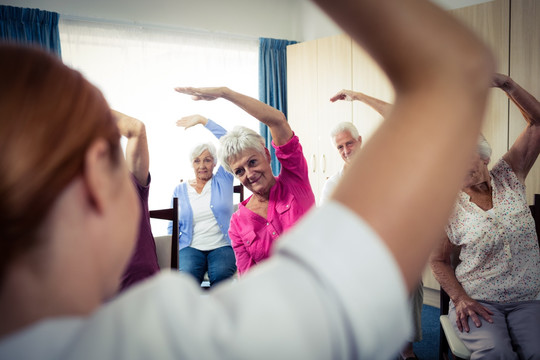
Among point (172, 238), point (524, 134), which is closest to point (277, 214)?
point (172, 238)

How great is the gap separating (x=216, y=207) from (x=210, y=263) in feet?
1.71

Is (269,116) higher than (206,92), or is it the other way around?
(206,92)

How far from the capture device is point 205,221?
3.67 meters

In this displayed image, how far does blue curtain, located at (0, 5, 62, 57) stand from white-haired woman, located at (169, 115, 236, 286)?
147 cm

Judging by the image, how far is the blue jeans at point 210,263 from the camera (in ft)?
10.9

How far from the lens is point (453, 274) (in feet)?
6.57

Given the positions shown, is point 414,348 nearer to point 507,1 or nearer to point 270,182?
point 270,182

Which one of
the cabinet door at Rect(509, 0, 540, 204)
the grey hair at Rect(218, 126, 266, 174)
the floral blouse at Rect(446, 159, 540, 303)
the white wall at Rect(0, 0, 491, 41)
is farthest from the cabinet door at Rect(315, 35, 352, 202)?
the floral blouse at Rect(446, 159, 540, 303)

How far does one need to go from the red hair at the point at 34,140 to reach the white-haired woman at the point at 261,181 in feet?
5.84

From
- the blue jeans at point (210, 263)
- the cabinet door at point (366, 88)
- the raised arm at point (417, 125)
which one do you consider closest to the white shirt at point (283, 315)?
the raised arm at point (417, 125)

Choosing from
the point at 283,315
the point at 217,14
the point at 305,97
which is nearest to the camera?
the point at 283,315

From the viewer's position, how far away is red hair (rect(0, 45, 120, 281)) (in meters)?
0.23

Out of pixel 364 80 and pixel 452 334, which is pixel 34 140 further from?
pixel 364 80

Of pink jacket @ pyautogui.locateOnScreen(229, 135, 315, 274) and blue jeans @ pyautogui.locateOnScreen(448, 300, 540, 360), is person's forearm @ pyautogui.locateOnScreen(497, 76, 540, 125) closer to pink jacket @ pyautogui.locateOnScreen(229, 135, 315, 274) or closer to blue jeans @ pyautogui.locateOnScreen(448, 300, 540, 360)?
blue jeans @ pyautogui.locateOnScreen(448, 300, 540, 360)
